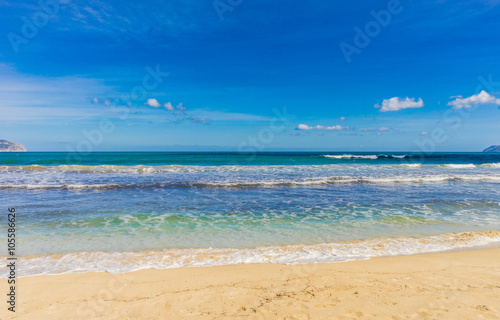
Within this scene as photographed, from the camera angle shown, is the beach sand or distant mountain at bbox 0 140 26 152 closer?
the beach sand

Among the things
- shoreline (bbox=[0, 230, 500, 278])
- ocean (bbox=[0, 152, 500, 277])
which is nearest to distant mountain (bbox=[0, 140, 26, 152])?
ocean (bbox=[0, 152, 500, 277])

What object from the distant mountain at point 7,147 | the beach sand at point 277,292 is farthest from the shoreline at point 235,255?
the distant mountain at point 7,147

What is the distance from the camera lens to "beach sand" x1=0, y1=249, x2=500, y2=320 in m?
3.88

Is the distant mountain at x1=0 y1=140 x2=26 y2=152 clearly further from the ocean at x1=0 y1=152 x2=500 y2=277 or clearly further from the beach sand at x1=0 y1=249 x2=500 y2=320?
the beach sand at x1=0 y1=249 x2=500 y2=320

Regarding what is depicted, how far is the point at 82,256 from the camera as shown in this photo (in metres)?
6.04

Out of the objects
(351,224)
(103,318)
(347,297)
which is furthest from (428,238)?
(103,318)

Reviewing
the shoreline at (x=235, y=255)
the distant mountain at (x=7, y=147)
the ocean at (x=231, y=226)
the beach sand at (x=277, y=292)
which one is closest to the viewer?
the beach sand at (x=277, y=292)

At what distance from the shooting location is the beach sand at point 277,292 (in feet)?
12.7

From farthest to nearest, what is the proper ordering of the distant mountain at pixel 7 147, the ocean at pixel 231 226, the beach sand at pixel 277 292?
the distant mountain at pixel 7 147, the ocean at pixel 231 226, the beach sand at pixel 277 292

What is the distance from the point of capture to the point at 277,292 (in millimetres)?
4441

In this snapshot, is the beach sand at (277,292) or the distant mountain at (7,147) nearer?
the beach sand at (277,292)

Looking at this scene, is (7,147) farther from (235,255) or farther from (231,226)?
(235,255)

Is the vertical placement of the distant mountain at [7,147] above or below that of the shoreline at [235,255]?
above

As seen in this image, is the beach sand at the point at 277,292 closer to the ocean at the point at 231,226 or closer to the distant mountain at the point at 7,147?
the ocean at the point at 231,226
